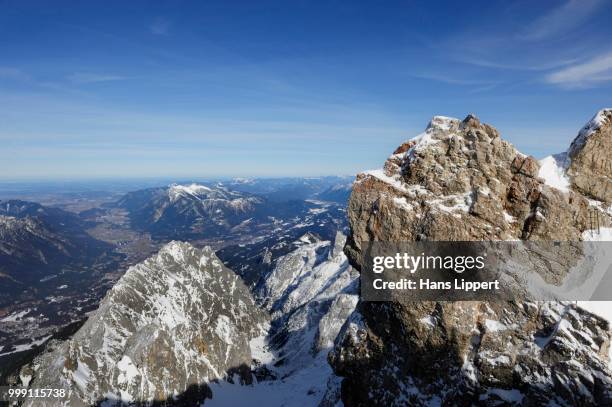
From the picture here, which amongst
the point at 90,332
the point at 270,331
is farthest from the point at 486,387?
the point at 270,331

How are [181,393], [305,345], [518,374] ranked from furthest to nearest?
1. [305,345]
2. [181,393]
3. [518,374]

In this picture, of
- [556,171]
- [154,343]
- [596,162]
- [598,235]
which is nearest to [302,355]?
[154,343]

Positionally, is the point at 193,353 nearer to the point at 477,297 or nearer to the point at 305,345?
the point at 305,345

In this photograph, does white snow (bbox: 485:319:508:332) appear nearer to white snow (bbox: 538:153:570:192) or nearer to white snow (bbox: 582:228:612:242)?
white snow (bbox: 582:228:612:242)

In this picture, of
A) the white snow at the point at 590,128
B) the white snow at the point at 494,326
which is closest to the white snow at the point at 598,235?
the white snow at the point at 590,128

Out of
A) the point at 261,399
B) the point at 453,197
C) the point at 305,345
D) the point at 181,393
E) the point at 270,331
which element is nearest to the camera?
the point at 453,197
